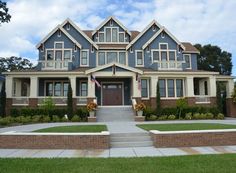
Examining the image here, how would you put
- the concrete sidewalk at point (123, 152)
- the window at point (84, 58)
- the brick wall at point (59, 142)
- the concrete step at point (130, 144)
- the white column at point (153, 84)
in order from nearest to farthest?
the concrete sidewalk at point (123, 152)
the brick wall at point (59, 142)
the concrete step at point (130, 144)
the white column at point (153, 84)
the window at point (84, 58)

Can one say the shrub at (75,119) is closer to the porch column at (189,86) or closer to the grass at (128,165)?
the porch column at (189,86)

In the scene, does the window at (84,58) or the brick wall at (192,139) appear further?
the window at (84,58)

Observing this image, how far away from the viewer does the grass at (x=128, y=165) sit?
6.39m

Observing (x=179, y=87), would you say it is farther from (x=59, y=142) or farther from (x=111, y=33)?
(x=59, y=142)

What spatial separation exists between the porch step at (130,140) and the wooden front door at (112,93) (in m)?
15.4

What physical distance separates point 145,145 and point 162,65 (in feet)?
56.2

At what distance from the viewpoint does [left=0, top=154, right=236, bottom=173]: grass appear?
6.39 metres

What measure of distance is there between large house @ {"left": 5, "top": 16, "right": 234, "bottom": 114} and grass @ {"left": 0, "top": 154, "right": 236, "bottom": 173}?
15.8 meters

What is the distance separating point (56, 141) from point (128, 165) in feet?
13.2

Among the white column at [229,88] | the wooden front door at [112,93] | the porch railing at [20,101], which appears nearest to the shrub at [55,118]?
the porch railing at [20,101]

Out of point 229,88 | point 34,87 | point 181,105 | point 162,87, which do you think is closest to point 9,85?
point 34,87

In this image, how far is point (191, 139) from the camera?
33.4 feet

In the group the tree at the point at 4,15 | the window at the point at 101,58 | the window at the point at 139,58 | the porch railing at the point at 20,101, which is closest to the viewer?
the tree at the point at 4,15

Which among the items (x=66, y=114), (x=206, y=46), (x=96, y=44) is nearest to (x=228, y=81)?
(x=96, y=44)
